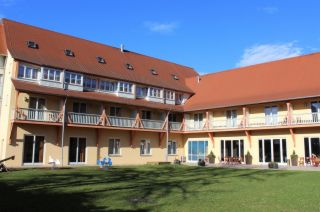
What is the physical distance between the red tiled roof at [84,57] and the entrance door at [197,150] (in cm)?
554

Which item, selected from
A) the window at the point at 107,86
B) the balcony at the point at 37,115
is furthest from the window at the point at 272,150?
the balcony at the point at 37,115

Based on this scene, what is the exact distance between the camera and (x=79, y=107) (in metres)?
26.9

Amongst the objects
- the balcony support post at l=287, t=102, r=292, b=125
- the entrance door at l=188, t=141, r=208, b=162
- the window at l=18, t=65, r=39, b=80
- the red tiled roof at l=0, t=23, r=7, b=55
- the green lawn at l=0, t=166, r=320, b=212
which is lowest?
the green lawn at l=0, t=166, r=320, b=212

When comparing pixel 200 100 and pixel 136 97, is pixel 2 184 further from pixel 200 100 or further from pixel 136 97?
pixel 200 100

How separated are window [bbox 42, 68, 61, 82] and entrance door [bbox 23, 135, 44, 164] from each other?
14.2 feet

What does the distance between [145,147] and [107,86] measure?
6549 millimetres

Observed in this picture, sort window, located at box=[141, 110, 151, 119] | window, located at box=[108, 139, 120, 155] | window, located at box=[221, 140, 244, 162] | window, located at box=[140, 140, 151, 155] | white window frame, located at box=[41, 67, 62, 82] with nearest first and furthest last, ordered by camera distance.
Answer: white window frame, located at box=[41, 67, 62, 82] → window, located at box=[108, 139, 120, 155] → window, located at box=[221, 140, 244, 162] → window, located at box=[140, 140, 151, 155] → window, located at box=[141, 110, 151, 119]

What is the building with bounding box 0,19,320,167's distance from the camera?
24125 mm

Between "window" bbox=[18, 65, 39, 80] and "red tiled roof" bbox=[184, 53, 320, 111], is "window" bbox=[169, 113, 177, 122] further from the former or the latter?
"window" bbox=[18, 65, 39, 80]

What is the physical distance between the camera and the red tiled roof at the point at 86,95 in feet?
75.6

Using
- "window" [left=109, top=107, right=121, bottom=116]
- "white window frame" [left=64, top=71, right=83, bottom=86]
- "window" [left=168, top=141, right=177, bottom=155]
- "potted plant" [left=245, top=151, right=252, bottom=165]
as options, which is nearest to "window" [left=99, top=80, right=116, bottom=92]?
"window" [left=109, top=107, right=121, bottom=116]

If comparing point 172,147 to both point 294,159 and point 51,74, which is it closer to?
point 294,159

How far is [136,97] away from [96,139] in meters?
5.83

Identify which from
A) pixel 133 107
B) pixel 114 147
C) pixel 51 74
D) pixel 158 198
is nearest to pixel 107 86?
pixel 133 107
